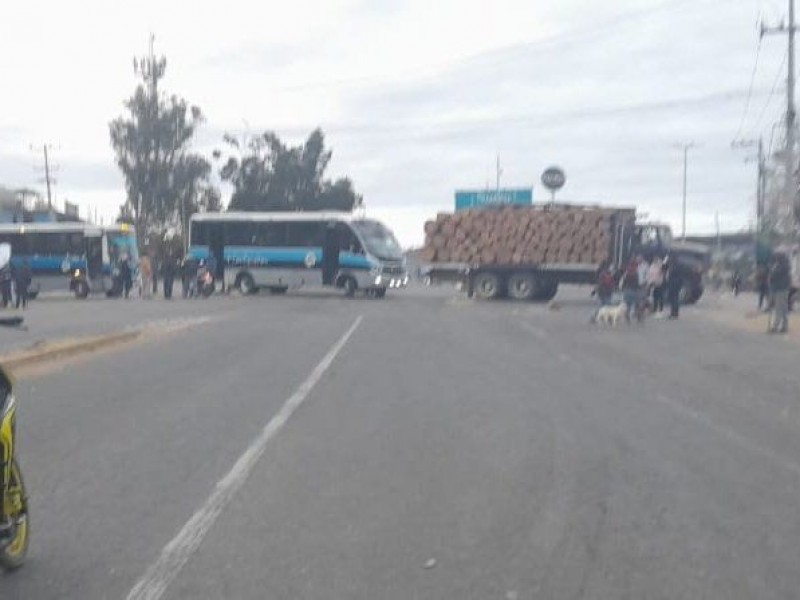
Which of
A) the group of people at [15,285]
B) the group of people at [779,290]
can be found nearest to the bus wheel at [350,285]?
the group of people at [15,285]

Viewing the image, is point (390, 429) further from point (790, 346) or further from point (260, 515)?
point (790, 346)

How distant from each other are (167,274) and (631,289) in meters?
24.4

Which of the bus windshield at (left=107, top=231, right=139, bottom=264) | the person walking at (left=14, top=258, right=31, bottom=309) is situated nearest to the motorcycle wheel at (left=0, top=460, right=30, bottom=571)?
the person walking at (left=14, top=258, right=31, bottom=309)

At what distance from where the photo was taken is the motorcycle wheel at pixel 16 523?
24.8ft

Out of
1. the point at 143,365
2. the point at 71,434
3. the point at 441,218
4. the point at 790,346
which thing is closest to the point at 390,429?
the point at 71,434

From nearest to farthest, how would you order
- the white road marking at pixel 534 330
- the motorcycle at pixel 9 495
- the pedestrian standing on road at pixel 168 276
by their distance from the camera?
the motorcycle at pixel 9 495
the white road marking at pixel 534 330
the pedestrian standing on road at pixel 168 276

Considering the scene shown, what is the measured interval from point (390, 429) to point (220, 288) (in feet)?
149

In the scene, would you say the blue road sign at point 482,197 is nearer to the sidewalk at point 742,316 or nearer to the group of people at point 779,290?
the sidewalk at point 742,316

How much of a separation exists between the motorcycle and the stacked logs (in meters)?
41.8

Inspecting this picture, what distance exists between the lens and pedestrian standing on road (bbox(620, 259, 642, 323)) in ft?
111

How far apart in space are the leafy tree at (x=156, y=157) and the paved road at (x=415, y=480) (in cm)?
6041

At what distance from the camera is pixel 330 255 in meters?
54.6

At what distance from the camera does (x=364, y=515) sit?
30.6 ft

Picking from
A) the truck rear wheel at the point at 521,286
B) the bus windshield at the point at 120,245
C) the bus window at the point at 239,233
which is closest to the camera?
the truck rear wheel at the point at 521,286
